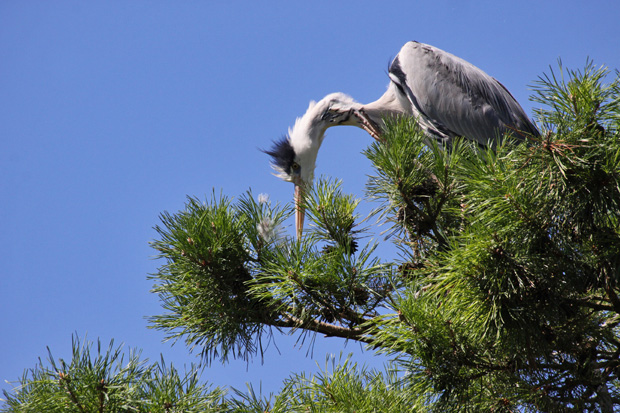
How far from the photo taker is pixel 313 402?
1.53m

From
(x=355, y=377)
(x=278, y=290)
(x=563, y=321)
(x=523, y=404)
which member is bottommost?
(x=523, y=404)

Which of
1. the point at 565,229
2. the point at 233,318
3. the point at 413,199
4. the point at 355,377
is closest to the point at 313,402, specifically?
the point at 355,377

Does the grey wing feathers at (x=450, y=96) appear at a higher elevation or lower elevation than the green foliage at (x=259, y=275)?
higher

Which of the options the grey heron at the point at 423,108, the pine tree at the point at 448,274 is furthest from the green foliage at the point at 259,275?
the grey heron at the point at 423,108

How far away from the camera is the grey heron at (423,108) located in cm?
350

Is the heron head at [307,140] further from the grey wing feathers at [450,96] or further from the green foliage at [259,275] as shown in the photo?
the green foliage at [259,275]

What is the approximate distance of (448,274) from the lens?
1242 mm

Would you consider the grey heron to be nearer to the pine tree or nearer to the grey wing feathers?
the grey wing feathers

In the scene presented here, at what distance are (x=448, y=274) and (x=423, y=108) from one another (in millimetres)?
2449

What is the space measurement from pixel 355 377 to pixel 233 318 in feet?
1.42

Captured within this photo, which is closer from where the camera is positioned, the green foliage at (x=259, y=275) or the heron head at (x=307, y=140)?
the green foliage at (x=259, y=275)

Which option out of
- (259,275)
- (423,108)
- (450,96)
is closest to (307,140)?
(423,108)

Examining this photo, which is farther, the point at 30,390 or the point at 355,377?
the point at 355,377

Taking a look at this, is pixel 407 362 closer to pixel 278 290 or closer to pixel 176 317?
pixel 278 290
